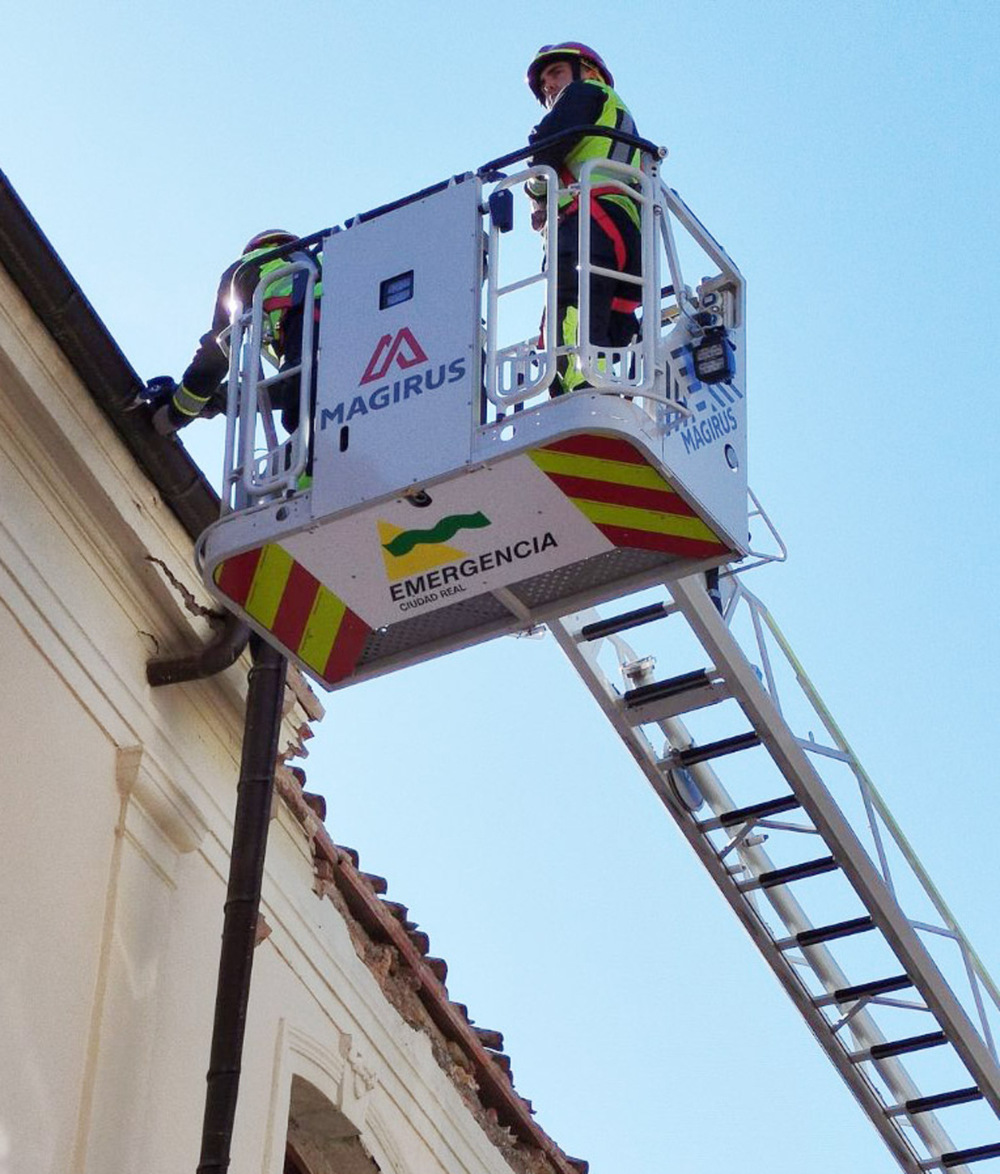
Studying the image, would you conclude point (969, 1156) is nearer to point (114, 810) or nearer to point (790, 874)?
point (790, 874)

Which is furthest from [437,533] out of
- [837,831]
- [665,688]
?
[837,831]

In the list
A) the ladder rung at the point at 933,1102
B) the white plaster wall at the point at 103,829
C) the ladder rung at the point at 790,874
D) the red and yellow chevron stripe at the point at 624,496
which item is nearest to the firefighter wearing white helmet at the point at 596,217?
the red and yellow chevron stripe at the point at 624,496

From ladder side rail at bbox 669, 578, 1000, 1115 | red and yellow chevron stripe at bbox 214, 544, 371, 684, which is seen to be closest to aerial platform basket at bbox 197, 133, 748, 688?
red and yellow chevron stripe at bbox 214, 544, 371, 684

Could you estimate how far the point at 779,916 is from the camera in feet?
40.8

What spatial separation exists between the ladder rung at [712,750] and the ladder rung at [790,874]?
0.78 meters

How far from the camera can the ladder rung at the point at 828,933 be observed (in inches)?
476

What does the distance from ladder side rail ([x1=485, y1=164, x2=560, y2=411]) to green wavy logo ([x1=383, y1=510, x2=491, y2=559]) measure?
0.45 m

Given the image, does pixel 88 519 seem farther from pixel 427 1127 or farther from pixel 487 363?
pixel 427 1127

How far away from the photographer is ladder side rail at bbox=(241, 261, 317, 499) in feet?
28.1

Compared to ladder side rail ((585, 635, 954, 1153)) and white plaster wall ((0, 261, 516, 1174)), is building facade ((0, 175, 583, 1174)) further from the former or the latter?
ladder side rail ((585, 635, 954, 1153))

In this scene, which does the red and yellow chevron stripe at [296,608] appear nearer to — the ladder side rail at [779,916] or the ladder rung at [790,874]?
the ladder side rail at [779,916]

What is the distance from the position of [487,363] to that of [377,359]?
48 centimetres

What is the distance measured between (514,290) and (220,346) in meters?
1.62

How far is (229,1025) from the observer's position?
29.5 feet
